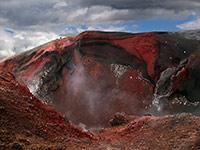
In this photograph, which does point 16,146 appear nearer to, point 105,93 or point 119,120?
point 119,120

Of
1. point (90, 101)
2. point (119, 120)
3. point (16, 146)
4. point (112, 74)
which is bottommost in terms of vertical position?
point (90, 101)

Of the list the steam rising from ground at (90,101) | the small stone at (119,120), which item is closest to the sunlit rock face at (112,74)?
the steam rising from ground at (90,101)

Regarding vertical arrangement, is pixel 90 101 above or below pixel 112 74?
below

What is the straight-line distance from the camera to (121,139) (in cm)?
910

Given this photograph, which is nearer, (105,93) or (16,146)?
(16,146)

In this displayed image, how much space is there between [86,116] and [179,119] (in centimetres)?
795

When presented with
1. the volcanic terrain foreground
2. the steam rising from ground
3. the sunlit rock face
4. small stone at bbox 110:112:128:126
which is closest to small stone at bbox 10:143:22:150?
the volcanic terrain foreground

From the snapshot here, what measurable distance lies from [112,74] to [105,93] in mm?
1755

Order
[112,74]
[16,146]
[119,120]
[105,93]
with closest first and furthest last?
[16,146], [119,120], [105,93], [112,74]

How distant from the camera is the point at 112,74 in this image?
17.2 m

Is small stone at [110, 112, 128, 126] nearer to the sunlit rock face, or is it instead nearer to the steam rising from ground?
the steam rising from ground

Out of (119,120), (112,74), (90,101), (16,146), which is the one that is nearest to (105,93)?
(90,101)

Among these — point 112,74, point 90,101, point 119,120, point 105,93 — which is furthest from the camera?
point 112,74

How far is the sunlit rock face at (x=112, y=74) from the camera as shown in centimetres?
1434
